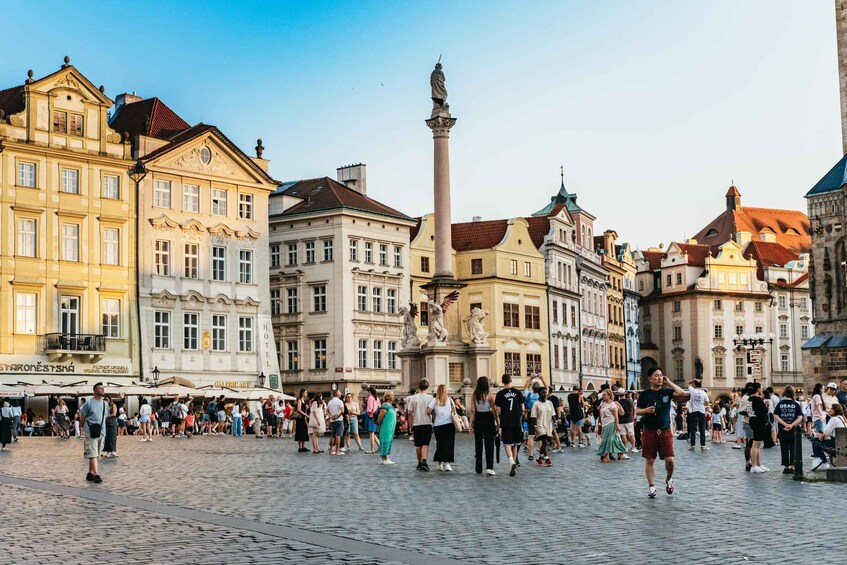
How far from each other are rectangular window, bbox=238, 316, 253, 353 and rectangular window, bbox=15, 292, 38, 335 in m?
11.7

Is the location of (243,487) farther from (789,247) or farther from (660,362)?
(789,247)

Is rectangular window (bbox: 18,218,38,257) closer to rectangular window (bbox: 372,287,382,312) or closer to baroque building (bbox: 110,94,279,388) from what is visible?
baroque building (bbox: 110,94,279,388)

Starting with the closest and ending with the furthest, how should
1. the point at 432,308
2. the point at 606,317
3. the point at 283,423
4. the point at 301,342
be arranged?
the point at 432,308 → the point at 283,423 → the point at 301,342 → the point at 606,317

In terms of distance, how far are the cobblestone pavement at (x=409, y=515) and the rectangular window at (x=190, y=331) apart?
124 ft

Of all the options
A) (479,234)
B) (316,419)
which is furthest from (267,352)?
(316,419)

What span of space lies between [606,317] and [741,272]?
2027cm

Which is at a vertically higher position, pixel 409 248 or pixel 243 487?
pixel 409 248

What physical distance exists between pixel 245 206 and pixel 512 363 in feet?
73.1

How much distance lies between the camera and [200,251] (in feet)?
214

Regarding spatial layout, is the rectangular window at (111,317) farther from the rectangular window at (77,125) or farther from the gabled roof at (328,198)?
the gabled roof at (328,198)

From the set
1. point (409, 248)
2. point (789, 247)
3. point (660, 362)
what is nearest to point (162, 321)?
point (409, 248)

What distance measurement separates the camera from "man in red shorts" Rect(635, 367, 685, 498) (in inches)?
703

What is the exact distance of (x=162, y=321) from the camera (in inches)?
2479

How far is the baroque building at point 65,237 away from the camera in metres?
57.3
